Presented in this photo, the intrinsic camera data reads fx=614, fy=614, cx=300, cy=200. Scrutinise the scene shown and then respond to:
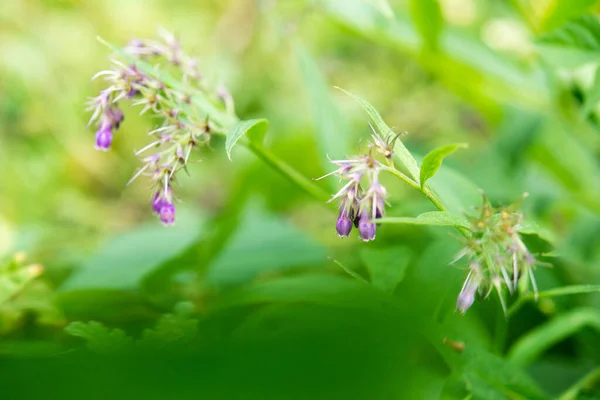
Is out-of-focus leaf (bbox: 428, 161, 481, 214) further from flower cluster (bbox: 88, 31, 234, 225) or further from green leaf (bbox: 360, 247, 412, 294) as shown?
flower cluster (bbox: 88, 31, 234, 225)

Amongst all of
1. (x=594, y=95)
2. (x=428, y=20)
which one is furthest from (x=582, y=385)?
(x=428, y=20)

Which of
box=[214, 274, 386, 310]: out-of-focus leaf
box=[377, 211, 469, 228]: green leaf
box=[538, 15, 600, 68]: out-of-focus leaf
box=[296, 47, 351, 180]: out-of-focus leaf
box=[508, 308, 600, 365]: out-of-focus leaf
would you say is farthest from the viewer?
box=[296, 47, 351, 180]: out-of-focus leaf

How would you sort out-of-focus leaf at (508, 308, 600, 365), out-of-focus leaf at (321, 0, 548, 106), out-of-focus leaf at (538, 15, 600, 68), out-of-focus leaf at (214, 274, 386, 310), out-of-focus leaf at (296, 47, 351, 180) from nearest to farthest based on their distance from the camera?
out-of-focus leaf at (214, 274, 386, 310) → out-of-focus leaf at (508, 308, 600, 365) → out-of-focus leaf at (538, 15, 600, 68) → out-of-focus leaf at (296, 47, 351, 180) → out-of-focus leaf at (321, 0, 548, 106)

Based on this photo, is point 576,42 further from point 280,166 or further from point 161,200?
point 161,200

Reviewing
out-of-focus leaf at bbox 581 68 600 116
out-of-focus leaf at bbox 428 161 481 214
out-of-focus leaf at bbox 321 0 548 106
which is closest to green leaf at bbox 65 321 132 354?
out-of-focus leaf at bbox 428 161 481 214

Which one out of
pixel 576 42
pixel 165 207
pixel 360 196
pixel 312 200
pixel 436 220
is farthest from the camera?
pixel 312 200

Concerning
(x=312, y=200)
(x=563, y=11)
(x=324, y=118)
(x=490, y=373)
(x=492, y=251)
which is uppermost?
(x=312, y=200)

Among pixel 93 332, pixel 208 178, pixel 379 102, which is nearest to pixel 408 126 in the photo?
pixel 379 102

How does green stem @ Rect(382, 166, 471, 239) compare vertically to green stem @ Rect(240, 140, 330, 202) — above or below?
below
